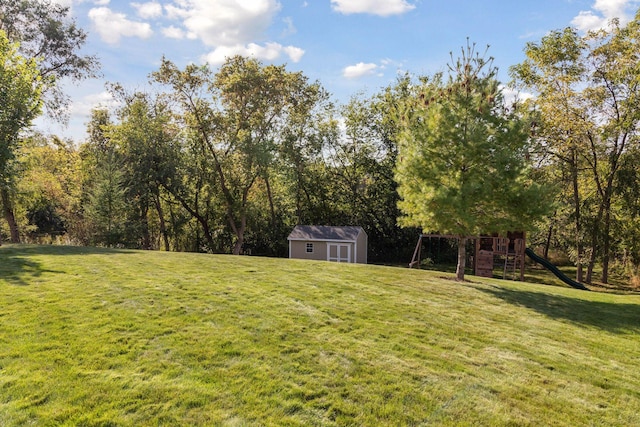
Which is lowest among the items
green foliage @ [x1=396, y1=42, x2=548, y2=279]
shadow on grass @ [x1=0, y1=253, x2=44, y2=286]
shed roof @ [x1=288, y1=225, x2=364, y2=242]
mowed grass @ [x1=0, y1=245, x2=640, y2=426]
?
mowed grass @ [x1=0, y1=245, x2=640, y2=426]

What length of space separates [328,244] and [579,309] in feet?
59.4

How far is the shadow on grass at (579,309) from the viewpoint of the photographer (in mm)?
11062

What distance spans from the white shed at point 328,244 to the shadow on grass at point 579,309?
46.3 ft

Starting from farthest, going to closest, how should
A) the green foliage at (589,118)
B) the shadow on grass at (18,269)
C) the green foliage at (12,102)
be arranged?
the green foliage at (589,118) < the green foliage at (12,102) < the shadow on grass at (18,269)

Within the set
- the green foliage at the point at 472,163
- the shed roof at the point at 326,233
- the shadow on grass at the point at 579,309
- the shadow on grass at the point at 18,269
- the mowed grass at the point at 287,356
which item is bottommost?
the shadow on grass at the point at 579,309

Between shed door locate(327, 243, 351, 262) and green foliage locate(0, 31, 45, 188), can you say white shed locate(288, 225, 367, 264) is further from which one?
green foliage locate(0, 31, 45, 188)

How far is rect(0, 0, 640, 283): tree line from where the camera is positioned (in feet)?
49.3

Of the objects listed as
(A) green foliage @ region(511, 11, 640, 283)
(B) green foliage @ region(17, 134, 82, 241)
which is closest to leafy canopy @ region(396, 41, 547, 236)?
(A) green foliage @ region(511, 11, 640, 283)

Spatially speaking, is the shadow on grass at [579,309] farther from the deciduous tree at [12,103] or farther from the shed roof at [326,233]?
the deciduous tree at [12,103]

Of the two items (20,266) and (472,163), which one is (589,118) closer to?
(472,163)

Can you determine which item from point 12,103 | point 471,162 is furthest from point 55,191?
point 471,162

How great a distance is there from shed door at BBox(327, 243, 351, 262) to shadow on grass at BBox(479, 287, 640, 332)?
14.1 metres

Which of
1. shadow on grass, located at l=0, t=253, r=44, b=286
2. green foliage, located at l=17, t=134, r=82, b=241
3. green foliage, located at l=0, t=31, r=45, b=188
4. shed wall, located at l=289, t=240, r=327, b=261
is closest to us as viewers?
shadow on grass, located at l=0, t=253, r=44, b=286

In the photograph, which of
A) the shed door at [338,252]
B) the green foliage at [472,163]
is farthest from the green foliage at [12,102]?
the shed door at [338,252]
